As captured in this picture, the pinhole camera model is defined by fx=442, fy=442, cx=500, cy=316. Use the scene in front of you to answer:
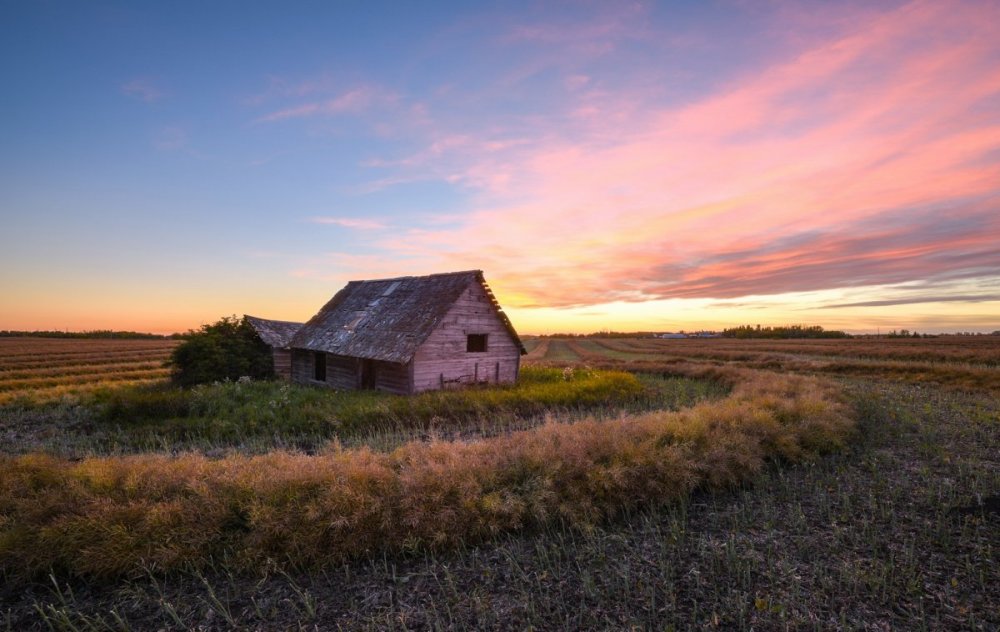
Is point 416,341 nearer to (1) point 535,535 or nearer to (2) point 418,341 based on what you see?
(2) point 418,341

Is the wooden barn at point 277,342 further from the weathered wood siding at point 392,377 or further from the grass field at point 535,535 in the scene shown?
the grass field at point 535,535

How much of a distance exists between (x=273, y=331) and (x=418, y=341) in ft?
44.6

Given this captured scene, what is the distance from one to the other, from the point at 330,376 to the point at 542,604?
62.9 feet

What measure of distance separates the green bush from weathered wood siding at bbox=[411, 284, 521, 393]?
11539mm

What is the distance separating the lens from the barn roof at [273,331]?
25.6 meters

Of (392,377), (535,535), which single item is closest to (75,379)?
(392,377)

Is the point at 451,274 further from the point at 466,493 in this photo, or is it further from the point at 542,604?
the point at 542,604

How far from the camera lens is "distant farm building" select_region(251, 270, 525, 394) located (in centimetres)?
1877

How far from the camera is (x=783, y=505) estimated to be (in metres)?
7.96

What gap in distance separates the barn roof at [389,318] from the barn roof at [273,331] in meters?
1.53

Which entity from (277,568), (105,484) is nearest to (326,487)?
(277,568)

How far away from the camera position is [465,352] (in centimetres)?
2014

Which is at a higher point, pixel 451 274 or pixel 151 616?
pixel 451 274

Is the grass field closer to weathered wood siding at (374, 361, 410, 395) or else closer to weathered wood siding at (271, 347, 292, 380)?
weathered wood siding at (374, 361, 410, 395)
